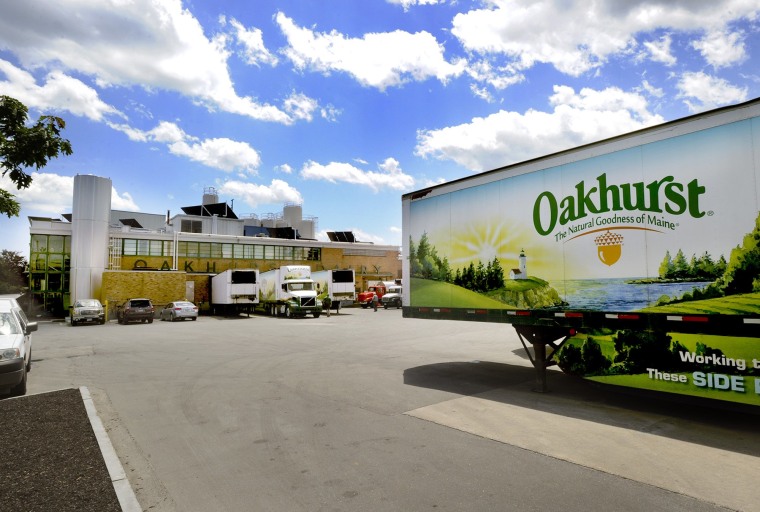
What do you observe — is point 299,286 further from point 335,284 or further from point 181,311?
point 181,311

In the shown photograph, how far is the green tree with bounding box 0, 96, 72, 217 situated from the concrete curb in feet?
20.6

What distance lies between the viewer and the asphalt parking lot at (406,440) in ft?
14.5

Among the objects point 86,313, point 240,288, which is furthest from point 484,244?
point 240,288

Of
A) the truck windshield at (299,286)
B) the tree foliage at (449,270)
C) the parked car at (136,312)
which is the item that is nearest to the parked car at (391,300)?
the truck windshield at (299,286)

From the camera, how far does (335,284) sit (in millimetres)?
37094

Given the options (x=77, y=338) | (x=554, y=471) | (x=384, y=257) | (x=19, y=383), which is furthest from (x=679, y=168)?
(x=384, y=257)

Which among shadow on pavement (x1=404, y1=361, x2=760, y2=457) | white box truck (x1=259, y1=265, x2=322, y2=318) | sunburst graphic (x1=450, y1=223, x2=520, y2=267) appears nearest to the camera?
shadow on pavement (x1=404, y1=361, x2=760, y2=457)

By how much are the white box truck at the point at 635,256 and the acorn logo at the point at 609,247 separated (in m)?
0.02

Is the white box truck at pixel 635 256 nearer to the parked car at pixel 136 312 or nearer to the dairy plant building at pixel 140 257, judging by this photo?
the parked car at pixel 136 312

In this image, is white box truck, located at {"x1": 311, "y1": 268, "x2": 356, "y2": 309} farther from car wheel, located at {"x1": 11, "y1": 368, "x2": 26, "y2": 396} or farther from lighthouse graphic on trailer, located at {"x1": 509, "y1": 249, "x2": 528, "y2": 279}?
lighthouse graphic on trailer, located at {"x1": 509, "y1": 249, "x2": 528, "y2": 279}

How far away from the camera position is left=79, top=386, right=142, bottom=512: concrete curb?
418cm

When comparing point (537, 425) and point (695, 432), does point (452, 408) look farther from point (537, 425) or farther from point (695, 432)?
point (695, 432)

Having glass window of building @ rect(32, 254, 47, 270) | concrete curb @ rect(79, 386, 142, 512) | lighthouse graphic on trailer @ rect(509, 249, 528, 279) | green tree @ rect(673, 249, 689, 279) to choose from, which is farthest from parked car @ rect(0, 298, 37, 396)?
glass window of building @ rect(32, 254, 47, 270)

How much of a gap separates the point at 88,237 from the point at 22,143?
3068 centimetres
